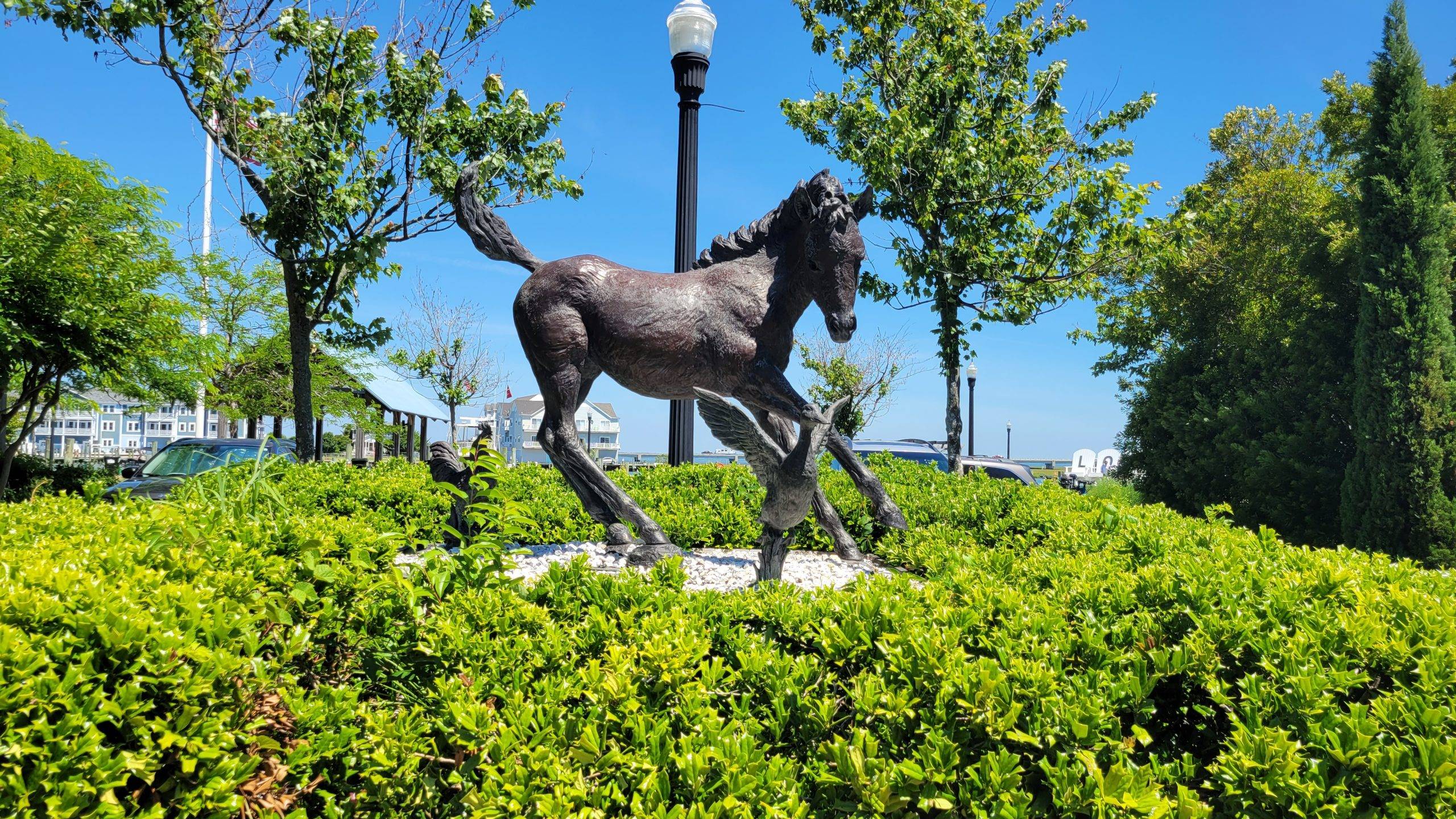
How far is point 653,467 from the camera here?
324 inches

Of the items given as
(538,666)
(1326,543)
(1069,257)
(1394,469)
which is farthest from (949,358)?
(538,666)

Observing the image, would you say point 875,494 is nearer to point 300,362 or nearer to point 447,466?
point 447,466

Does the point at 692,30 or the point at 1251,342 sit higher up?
the point at 692,30

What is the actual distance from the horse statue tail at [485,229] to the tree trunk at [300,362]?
6055 millimetres

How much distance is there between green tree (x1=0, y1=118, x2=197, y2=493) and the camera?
9328mm

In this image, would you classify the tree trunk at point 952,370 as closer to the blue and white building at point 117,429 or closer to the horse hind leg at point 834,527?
the horse hind leg at point 834,527

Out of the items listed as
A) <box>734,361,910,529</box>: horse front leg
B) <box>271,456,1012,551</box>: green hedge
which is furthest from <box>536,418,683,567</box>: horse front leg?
<box>734,361,910,529</box>: horse front leg

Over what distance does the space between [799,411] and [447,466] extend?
2461 mm

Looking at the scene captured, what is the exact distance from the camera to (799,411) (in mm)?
5012

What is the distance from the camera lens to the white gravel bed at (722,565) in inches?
205

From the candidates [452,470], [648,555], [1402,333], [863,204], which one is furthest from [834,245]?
[1402,333]

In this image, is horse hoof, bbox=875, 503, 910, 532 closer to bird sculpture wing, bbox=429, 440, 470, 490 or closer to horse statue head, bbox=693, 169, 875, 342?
horse statue head, bbox=693, 169, 875, 342

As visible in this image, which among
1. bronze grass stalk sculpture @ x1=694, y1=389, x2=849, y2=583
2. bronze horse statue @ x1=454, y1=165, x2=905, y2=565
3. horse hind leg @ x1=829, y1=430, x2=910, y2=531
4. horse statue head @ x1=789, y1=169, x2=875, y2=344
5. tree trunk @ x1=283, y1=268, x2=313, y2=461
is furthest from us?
tree trunk @ x1=283, y1=268, x2=313, y2=461

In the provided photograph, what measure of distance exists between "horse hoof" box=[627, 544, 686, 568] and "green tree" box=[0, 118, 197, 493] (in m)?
8.27
